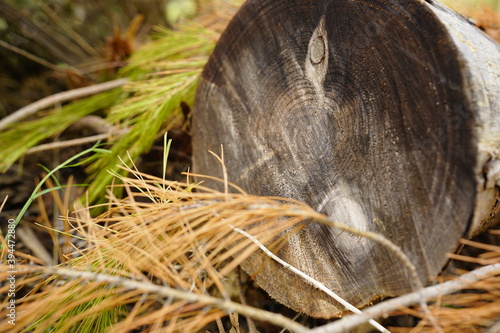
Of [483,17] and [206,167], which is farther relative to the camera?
[483,17]

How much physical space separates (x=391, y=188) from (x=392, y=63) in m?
0.26

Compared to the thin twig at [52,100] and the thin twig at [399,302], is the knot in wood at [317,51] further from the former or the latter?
the thin twig at [52,100]

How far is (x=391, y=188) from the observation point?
0.76 metres

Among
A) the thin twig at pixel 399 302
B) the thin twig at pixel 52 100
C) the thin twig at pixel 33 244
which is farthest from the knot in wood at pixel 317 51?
the thin twig at pixel 33 244

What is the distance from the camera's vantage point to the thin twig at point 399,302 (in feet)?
1.74

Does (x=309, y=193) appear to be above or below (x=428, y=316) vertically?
above

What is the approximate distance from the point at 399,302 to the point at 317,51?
606mm

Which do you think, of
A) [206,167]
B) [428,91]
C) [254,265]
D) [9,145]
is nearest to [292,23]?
[428,91]

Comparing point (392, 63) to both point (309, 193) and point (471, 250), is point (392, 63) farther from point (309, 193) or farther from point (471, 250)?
point (471, 250)

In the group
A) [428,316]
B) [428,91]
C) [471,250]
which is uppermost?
[428,91]

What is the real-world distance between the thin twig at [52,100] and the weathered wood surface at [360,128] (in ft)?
2.73

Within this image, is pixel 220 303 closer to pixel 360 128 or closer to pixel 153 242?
pixel 153 242

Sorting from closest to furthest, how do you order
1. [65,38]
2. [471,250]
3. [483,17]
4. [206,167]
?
[206,167] → [471,250] → [483,17] → [65,38]

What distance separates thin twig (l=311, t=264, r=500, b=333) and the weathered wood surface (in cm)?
4
